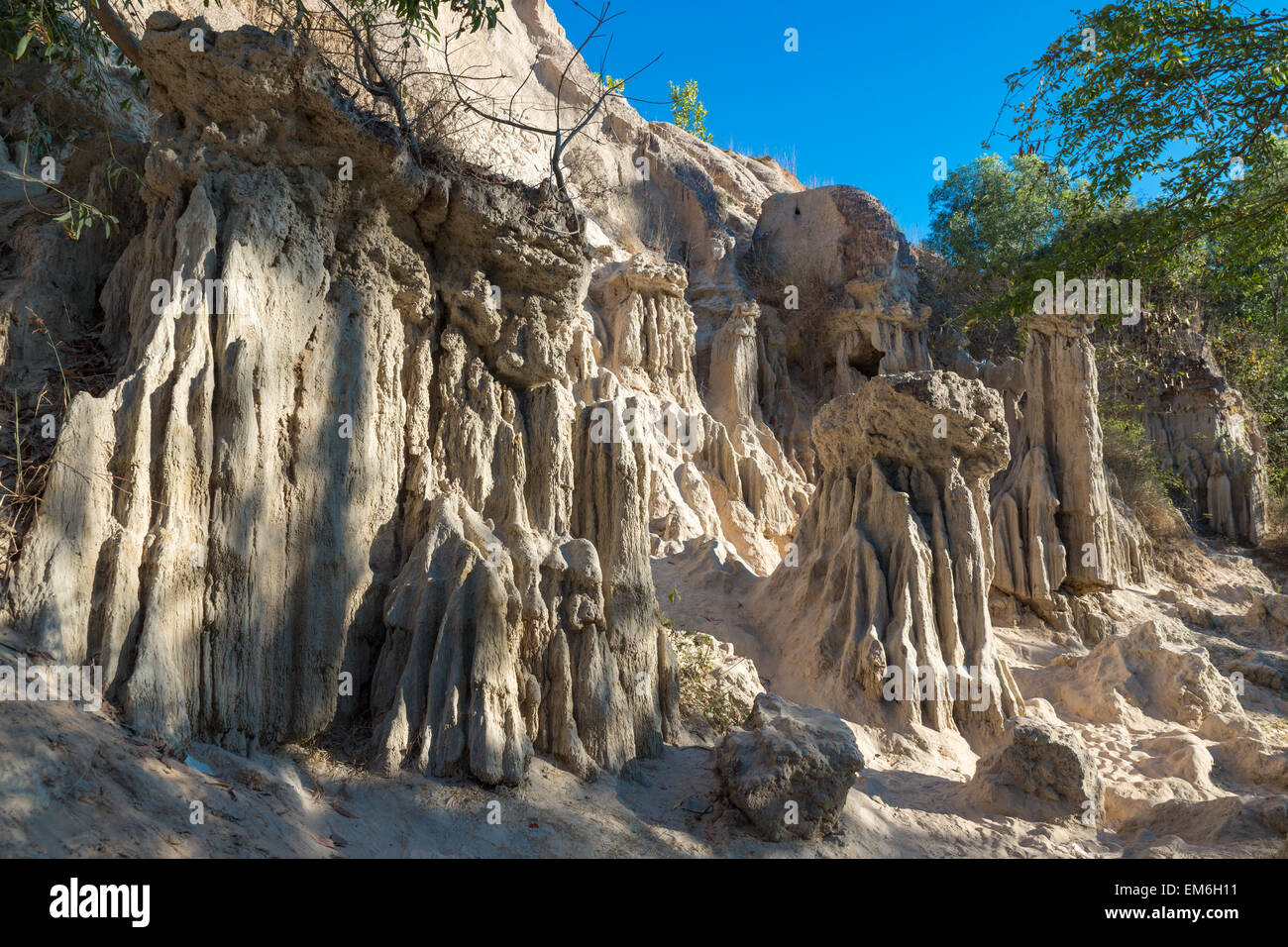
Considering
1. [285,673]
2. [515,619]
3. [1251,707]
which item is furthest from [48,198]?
[1251,707]

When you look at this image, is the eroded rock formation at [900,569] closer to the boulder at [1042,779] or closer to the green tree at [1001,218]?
the boulder at [1042,779]

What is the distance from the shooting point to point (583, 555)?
26.8 ft

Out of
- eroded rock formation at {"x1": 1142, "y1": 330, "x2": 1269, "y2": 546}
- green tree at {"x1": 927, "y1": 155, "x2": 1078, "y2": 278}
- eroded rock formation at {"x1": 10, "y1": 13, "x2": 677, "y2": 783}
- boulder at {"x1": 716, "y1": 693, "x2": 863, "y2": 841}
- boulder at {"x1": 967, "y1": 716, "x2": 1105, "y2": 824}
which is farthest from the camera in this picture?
green tree at {"x1": 927, "y1": 155, "x2": 1078, "y2": 278}

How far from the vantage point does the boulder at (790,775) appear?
727 cm

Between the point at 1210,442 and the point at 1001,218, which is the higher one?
the point at 1001,218

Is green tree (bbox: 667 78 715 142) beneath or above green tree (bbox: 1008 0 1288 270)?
above

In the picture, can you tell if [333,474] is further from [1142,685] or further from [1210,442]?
[1210,442]

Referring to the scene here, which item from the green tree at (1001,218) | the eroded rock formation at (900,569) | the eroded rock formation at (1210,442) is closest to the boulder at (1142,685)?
the eroded rock formation at (900,569)

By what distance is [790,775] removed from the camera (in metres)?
7.35

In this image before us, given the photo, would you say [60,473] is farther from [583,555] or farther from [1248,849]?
[1248,849]

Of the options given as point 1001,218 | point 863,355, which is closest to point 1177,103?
point 863,355

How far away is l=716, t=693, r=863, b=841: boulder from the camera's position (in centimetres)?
727

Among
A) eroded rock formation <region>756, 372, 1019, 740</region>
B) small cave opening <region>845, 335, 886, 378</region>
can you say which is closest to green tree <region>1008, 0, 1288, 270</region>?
Answer: eroded rock formation <region>756, 372, 1019, 740</region>

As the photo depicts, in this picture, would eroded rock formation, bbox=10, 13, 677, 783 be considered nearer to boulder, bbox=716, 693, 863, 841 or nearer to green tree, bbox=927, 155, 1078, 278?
boulder, bbox=716, 693, 863, 841
